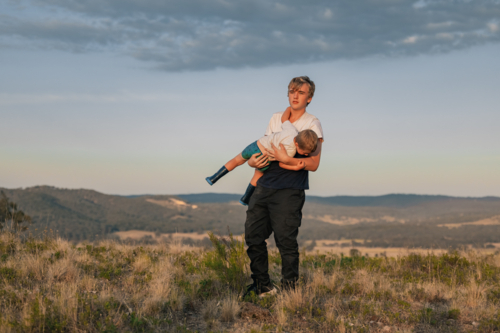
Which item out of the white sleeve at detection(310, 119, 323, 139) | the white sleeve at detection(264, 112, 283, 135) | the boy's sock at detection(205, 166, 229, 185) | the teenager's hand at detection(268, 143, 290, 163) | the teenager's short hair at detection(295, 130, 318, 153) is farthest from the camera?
the white sleeve at detection(264, 112, 283, 135)

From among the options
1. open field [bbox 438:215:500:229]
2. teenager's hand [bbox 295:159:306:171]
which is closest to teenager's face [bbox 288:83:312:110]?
teenager's hand [bbox 295:159:306:171]

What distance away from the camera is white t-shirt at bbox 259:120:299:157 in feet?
A: 15.8

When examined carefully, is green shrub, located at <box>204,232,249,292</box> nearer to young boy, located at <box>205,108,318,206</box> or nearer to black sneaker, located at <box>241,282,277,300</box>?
black sneaker, located at <box>241,282,277,300</box>

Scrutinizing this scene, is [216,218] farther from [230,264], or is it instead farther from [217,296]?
[217,296]

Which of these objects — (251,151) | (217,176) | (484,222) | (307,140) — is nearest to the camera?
(307,140)

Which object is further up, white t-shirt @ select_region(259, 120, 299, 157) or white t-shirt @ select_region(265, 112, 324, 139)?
white t-shirt @ select_region(265, 112, 324, 139)

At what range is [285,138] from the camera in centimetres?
483

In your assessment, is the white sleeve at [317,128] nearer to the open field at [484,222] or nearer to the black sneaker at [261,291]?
the black sneaker at [261,291]

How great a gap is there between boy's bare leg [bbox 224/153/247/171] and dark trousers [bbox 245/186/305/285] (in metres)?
0.40

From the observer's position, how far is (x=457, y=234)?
238 ft

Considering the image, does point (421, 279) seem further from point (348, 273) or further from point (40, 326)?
point (40, 326)

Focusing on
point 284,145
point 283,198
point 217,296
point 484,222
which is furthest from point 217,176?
point 484,222

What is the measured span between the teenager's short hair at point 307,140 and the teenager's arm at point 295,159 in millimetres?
196

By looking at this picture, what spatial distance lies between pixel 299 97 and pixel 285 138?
65 cm
